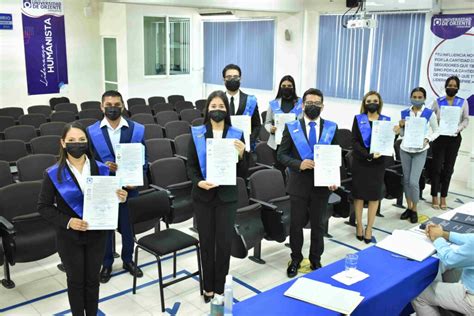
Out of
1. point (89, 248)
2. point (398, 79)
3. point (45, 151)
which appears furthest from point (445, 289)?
point (398, 79)

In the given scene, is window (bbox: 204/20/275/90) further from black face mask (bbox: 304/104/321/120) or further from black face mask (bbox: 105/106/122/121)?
black face mask (bbox: 105/106/122/121)

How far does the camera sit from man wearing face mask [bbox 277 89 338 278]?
14.5 ft

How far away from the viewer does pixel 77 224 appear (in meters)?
3.27

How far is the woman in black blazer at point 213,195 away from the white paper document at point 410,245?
49.0 inches

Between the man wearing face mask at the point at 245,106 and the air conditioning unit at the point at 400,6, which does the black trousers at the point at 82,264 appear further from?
the air conditioning unit at the point at 400,6

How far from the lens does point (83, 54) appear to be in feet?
41.1

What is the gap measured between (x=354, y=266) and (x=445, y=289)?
730mm

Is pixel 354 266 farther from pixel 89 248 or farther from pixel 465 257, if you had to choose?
pixel 89 248

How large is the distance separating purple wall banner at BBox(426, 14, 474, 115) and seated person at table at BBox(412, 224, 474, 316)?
549cm

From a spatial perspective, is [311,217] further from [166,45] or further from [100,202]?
[166,45]

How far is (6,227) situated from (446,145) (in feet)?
19.2

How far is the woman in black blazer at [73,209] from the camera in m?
3.33

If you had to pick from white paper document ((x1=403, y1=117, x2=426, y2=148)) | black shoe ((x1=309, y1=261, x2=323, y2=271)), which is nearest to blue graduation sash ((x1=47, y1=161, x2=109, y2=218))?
black shoe ((x1=309, y1=261, x2=323, y2=271))

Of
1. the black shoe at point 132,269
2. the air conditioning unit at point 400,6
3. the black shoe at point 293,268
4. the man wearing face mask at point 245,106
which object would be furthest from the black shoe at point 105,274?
the air conditioning unit at point 400,6
